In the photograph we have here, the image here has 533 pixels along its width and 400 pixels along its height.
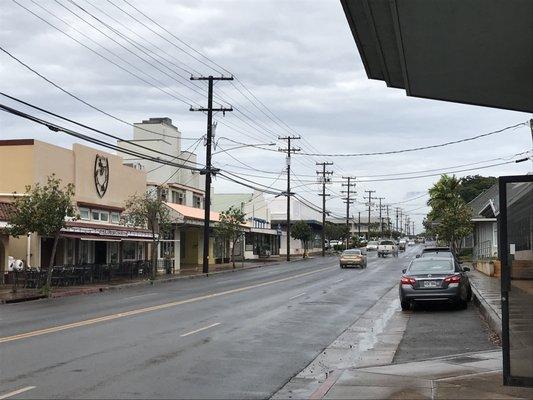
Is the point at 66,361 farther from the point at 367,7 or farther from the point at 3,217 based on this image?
the point at 3,217

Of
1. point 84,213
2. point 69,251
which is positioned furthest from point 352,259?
point 69,251

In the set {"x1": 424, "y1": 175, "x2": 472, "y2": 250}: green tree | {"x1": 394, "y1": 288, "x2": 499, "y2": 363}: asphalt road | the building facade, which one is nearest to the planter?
{"x1": 424, "y1": 175, "x2": 472, "y2": 250}: green tree

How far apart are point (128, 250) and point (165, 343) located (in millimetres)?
28953

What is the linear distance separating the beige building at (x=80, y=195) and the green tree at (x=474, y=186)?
83543 mm

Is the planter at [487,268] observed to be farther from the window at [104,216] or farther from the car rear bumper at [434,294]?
the window at [104,216]

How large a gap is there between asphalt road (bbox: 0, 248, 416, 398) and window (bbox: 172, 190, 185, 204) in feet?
95.6

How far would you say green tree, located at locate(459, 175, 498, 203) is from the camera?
4488 inches

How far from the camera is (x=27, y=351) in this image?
10.8m

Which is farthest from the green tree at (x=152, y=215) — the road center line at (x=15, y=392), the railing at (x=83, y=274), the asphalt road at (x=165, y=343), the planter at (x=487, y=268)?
the road center line at (x=15, y=392)

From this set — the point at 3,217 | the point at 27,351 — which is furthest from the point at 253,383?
the point at 3,217

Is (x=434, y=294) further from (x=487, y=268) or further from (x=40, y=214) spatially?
(x=487, y=268)

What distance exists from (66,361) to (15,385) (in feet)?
5.49

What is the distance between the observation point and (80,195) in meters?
34.1

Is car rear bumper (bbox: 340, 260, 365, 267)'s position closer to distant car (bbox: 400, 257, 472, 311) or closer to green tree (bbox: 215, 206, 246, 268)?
green tree (bbox: 215, 206, 246, 268)
